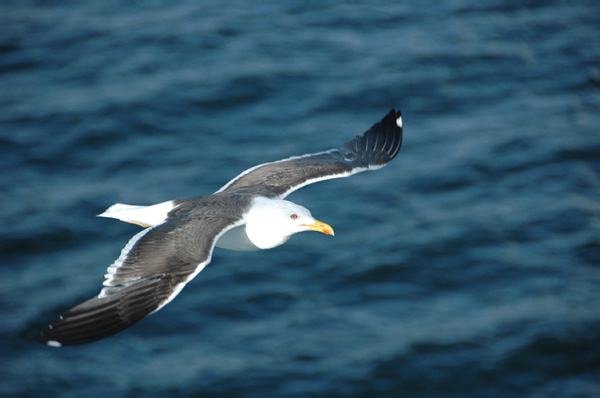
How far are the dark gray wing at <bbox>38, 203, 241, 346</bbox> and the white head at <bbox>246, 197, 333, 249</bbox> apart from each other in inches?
18.0

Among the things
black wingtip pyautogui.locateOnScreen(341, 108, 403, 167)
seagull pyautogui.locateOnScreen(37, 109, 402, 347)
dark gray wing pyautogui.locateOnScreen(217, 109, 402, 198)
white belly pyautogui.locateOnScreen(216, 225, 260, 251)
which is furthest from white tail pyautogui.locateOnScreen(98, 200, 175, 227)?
black wingtip pyautogui.locateOnScreen(341, 108, 403, 167)

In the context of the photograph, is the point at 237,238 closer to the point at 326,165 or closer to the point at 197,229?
the point at 197,229

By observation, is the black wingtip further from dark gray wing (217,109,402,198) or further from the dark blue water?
the dark blue water

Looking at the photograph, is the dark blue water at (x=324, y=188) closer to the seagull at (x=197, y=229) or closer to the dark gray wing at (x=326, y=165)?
the dark gray wing at (x=326, y=165)

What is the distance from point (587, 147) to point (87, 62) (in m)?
10.3

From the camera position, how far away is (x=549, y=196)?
15289 millimetres

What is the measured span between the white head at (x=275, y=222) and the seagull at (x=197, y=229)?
0.04ft

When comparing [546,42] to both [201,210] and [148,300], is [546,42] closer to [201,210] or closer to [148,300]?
[201,210]

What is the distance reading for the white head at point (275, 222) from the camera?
1037cm

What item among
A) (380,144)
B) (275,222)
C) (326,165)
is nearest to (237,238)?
(275,222)

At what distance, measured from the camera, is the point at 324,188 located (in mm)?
15336

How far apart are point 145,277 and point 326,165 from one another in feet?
12.5

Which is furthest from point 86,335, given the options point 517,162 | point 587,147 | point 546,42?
point 546,42

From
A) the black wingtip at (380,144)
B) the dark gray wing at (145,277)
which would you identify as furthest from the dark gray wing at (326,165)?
the dark gray wing at (145,277)
